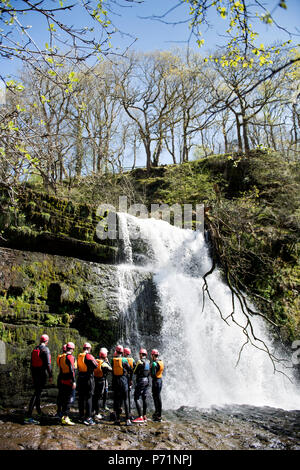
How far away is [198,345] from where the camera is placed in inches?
365

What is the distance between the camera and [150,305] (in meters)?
9.44

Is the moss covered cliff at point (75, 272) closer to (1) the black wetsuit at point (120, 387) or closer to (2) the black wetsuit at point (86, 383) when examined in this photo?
(2) the black wetsuit at point (86, 383)

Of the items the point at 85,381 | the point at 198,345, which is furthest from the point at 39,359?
the point at 198,345

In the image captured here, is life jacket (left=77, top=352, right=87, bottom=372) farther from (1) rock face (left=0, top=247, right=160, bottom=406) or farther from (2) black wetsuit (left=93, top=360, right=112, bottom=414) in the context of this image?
(1) rock face (left=0, top=247, right=160, bottom=406)

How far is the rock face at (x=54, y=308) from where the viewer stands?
666 cm

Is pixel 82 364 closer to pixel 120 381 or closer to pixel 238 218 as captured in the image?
pixel 120 381

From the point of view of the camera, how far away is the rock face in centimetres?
666

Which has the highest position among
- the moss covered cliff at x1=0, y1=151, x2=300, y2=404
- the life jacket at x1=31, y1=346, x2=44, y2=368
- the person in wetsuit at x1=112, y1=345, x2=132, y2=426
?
the moss covered cliff at x1=0, y1=151, x2=300, y2=404
